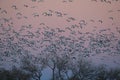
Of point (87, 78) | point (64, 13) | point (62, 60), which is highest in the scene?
point (64, 13)

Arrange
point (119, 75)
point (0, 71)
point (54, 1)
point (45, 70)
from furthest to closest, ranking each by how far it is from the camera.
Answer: point (0, 71) < point (45, 70) < point (119, 75) < point (54, 1)

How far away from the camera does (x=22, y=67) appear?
28.5 feet

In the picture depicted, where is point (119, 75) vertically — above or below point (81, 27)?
below

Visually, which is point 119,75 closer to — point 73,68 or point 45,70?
point 73,68

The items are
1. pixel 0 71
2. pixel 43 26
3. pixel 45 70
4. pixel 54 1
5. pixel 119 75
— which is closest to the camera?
pixel 54 1

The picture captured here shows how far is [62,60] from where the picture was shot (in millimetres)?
7855

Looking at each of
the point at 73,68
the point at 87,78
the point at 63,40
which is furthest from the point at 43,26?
the point at 87,78

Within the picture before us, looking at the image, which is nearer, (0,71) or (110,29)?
(110,29)

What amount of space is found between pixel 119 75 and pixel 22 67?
10.00ft

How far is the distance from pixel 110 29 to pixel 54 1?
1.61 meters

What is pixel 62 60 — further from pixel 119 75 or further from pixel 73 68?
pixel 119 75

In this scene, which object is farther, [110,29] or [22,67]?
[22,67]

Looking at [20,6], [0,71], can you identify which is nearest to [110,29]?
[20,6]

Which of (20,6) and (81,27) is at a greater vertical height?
(20,6)
